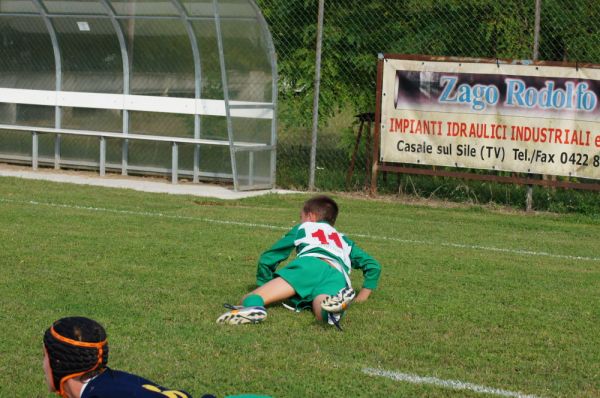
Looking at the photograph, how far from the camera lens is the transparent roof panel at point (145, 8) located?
51.3ft

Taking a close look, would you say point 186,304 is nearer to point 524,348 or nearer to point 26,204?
point 524,348

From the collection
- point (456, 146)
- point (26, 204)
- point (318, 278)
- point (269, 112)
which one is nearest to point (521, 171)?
point (456, 146)

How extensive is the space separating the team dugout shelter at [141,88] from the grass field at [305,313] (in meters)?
3.32

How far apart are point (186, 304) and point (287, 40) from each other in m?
10.2

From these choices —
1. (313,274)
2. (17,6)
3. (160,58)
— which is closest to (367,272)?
(313,274)

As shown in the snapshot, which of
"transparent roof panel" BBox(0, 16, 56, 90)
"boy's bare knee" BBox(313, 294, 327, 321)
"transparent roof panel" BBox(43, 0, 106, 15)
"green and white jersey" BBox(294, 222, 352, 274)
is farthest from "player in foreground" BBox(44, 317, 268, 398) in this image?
"transparent roof panel" BBox(0, 16, 56, 90)

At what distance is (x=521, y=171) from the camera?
13.4 m

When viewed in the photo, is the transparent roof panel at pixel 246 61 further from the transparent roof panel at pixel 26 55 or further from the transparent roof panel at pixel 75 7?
the transparent roof panel at pixel 26 55

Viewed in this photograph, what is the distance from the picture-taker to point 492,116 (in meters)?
13.4

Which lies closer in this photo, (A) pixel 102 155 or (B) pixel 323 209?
(B) pixel 323 209

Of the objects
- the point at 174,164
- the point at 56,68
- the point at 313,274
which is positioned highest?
the point at 56,68

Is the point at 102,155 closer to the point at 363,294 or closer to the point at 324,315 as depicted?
the point at 363,294

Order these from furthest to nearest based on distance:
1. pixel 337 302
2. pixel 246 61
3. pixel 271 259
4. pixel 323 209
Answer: pixel 246 61, pixel 323 209, pixel 271 259, pixel 337 302

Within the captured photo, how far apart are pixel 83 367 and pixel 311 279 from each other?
324 centimetres
